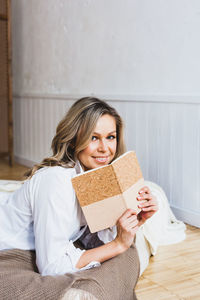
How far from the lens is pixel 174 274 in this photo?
1862mm

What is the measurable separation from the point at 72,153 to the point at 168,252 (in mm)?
889

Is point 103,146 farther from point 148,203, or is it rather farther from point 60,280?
point 60,280

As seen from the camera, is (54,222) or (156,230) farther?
(156,230)

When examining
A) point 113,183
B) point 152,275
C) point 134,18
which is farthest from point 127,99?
point 113,183

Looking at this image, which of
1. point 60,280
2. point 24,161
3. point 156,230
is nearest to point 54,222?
point 60,280

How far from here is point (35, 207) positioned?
4.54ft

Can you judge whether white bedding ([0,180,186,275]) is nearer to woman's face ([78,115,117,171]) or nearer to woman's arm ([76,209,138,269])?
woman's arm ([76,209,138,269])

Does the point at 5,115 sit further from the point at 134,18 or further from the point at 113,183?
the point at 113,183

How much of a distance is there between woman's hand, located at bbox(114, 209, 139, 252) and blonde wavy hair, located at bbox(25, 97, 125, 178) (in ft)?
0.86

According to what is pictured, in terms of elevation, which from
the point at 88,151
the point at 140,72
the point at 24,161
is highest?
the point at 140,72

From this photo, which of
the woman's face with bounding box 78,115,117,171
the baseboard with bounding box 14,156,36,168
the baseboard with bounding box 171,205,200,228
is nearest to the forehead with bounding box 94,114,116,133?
the woman's face with bounding box 78,115,117,171

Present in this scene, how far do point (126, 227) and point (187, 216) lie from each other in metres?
1.31

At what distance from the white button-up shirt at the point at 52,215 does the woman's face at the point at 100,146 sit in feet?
0.21

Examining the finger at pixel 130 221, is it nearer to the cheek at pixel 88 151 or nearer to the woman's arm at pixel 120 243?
the woman's arm at pixel 120 243
